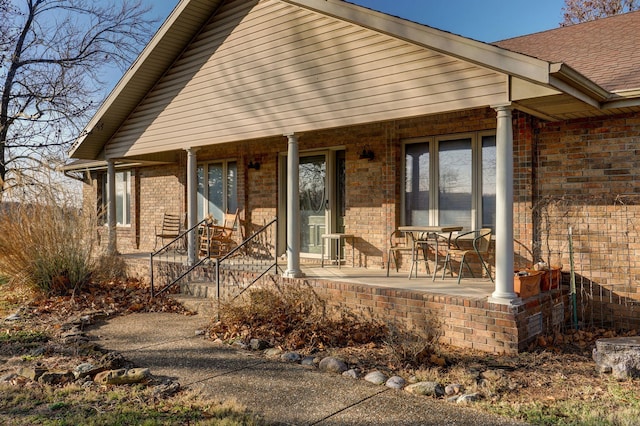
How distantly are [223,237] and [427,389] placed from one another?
20.8 ft

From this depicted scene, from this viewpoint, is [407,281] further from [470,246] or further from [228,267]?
[228,267]

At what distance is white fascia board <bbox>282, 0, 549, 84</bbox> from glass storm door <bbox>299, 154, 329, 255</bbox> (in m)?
3.39

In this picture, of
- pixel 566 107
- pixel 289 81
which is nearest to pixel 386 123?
pixel 289 81

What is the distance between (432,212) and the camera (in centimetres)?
787

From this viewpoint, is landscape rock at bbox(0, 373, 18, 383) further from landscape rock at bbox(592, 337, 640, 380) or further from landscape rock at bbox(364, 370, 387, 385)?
landscape rock at bbox(592, 337, 640, 380)

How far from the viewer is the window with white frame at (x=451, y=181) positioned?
24.2ft

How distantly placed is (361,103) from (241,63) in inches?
109

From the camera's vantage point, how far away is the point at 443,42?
18.0 feet

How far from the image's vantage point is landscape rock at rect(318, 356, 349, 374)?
4977 millimetres

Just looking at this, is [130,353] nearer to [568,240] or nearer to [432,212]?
[432,212]

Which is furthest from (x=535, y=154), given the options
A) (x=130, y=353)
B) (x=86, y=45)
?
(x=86, y=45)

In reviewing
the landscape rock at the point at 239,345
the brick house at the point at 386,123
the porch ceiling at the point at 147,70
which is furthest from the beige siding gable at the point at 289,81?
the landscape rock at the point at 239,345

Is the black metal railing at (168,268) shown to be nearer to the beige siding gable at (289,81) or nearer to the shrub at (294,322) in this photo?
the beige siding gable at (289,81)

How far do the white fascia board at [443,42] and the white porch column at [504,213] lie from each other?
1.71 feet
